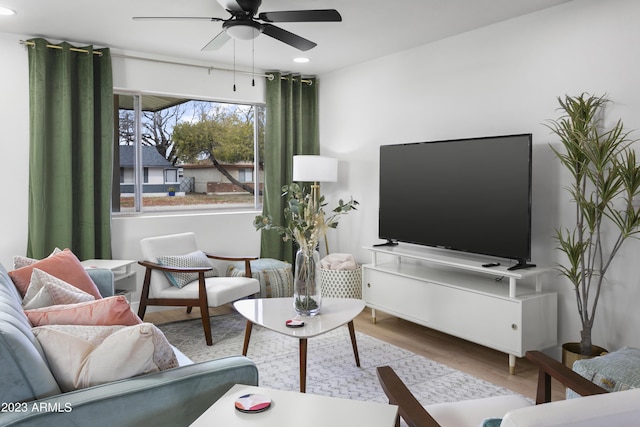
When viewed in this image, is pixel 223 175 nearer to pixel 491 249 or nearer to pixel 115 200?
pixel 115 200

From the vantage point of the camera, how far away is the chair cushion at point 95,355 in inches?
63.0

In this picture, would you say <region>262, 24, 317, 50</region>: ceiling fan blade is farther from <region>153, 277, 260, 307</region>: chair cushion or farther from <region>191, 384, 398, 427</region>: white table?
<region>191, 384, 398, 427</region>: white table

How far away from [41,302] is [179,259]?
2.22 m

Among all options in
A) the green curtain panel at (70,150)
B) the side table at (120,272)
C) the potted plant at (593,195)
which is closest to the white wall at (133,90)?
the green curtain panel at (70,150)

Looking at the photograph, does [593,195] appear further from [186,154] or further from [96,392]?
[186,154]

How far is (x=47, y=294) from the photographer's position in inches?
83.9

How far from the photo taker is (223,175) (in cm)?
552

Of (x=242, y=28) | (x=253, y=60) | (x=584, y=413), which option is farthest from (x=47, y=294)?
(x=253, y=60)

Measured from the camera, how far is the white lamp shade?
5102 millimetres

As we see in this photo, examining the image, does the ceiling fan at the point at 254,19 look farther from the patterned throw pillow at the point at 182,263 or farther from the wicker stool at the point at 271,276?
the wicker stool at the point at 271,276

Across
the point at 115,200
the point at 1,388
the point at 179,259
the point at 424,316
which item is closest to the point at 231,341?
the point at 179,259

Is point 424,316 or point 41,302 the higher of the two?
point 41,302

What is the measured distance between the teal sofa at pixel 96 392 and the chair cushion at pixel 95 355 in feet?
0.12

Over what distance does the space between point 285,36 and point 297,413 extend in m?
2.54
